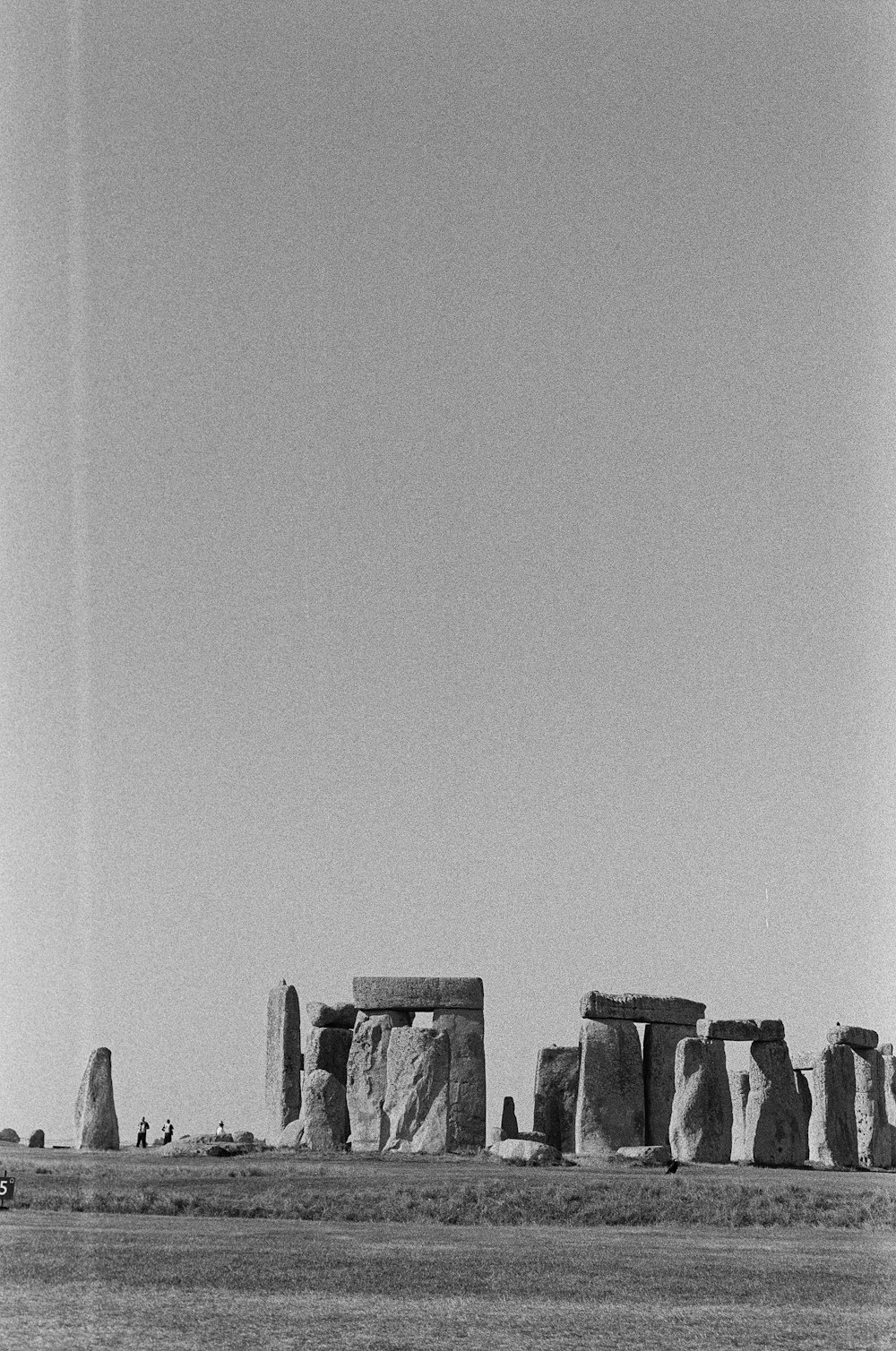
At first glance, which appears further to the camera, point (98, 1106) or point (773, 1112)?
point (98, 1106)

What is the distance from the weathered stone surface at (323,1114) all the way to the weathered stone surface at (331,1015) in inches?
64.6

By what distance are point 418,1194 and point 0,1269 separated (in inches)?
353

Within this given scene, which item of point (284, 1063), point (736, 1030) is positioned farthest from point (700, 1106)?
point (284, 1063)

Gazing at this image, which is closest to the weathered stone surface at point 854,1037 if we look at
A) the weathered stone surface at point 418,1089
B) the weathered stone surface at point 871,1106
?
the weathered stone surface at point 871,1106

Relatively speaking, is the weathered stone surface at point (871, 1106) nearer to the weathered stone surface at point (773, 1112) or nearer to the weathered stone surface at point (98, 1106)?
the weathered stone surface at point (773, 1112)

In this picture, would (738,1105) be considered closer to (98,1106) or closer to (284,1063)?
(284,1063)

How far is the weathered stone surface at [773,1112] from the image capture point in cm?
3206

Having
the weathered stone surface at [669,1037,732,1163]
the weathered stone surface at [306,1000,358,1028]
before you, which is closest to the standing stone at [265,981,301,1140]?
the weathered stone surface at [306,1000,358,1028]

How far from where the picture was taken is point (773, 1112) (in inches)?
1271

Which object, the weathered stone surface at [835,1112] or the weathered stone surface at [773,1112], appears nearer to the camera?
the weathered stone surface at [773,1112]

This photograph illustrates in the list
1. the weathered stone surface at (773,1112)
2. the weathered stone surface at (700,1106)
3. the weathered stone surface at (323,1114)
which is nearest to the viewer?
the weathered stone surface at (700,1106)

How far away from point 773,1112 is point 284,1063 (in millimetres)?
10256

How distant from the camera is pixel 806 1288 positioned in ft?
51.5

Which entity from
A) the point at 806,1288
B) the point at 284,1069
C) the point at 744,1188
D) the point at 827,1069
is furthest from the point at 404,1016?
the point at 806,1288
